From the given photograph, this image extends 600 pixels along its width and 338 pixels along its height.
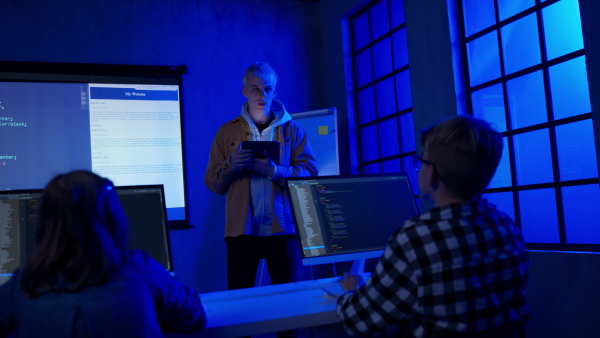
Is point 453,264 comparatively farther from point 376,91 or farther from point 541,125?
point 376,91

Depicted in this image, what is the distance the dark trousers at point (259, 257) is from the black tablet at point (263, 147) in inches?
15.0

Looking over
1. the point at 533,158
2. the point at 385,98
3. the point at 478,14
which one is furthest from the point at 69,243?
the point at 385,98

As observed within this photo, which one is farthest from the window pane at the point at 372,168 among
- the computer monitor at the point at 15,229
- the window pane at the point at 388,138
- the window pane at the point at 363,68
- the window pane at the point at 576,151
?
the computer monitor at the point at 15,229

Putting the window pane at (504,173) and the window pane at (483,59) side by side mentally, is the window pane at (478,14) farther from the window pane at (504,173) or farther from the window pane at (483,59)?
the window pane at (504,173)

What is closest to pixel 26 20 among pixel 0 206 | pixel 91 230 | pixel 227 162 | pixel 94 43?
pixel 94 43

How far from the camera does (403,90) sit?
416 cm

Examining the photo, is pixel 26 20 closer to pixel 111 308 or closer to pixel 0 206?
pixel 0 206

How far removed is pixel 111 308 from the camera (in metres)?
1.09

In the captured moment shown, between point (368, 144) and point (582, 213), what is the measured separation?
6.99 feet

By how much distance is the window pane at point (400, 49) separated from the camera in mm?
4129

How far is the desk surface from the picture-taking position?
138cm

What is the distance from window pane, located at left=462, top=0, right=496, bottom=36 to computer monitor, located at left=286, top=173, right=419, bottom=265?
6.05ft

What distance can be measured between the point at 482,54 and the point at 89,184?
115 inches

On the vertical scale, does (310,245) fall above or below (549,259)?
above
